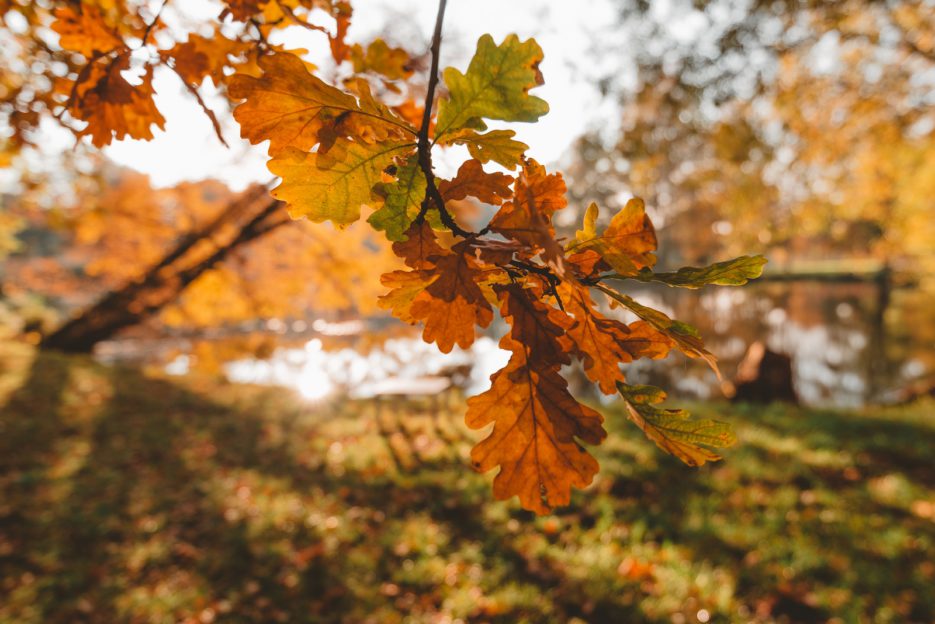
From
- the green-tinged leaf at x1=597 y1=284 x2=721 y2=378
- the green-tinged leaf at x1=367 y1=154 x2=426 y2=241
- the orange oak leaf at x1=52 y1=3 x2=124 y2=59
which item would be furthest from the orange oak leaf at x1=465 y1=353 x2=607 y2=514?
the orange oak leaf at x1=52 y1=3 x2=124 y2=59

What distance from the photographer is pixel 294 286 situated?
7.78 metres

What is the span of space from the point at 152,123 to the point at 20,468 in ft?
20.5

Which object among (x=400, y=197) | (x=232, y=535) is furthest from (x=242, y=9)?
(x=232, y=535)

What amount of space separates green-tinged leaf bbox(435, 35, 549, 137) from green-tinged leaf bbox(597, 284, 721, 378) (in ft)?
0.84

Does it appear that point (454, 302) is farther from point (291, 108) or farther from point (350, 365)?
point (350, 365)

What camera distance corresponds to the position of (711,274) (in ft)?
2.13

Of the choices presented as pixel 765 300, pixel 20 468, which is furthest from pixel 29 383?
pixel 765 300

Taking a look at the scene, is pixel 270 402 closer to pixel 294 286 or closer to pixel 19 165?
pixel 294 286

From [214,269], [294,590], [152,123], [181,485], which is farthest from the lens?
[214,269]

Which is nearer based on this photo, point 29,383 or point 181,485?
point 181,485

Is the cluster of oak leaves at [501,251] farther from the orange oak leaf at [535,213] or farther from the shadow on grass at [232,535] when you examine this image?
the shadow on grass at [232,535]

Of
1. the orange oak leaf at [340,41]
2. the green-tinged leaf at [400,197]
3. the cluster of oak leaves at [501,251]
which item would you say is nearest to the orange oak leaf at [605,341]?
the cluster of oak leaves at [501,251]

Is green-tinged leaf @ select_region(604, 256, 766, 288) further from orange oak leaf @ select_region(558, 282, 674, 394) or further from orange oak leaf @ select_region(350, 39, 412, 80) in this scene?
orange oak leaf @ select_region(350, 39, 412, 80)

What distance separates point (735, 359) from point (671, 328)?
1893 centimetres
